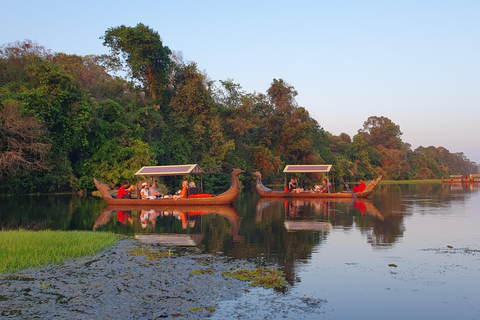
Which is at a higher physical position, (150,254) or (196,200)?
(196,200)

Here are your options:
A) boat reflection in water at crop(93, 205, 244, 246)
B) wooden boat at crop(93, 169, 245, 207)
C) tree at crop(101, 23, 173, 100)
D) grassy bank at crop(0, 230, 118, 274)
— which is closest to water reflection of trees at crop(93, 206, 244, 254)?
boat reflection in water at crop(93, 205, 244, 246)

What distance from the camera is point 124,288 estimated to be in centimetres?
721

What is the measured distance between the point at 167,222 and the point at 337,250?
24.3ft

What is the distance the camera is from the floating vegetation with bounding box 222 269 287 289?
24.6 ft

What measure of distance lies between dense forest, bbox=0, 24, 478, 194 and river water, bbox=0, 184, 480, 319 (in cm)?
931

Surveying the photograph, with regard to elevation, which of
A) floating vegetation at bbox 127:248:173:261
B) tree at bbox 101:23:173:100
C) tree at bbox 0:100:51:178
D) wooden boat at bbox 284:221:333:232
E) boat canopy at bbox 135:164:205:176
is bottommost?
floating vegetation at bbox 127:248:173:261

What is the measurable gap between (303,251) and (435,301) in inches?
154

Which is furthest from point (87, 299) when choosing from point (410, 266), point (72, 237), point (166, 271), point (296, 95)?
point (296, 95)

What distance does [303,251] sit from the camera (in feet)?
34.4

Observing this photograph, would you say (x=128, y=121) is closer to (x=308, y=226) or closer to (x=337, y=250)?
(x=308, y=226)

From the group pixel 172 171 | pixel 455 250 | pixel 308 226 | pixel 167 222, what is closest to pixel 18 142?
pixel 172 171

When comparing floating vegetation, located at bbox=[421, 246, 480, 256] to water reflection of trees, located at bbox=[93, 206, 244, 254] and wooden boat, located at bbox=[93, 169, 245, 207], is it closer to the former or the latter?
water reflection of trees, located at bbox=[93, 206, 244, 254]

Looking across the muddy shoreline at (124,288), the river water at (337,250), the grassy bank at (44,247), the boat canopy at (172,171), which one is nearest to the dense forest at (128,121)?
the boat canopy at (172,171)

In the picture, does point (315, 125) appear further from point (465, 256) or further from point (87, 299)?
point (87, 299)
